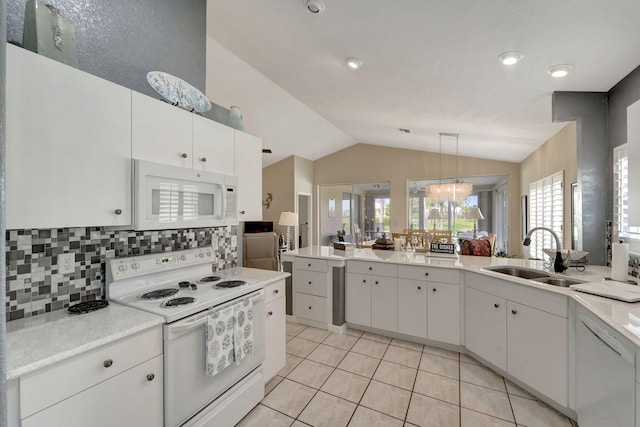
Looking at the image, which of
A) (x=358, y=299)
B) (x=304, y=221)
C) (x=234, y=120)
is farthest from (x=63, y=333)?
(x=304, y=221)

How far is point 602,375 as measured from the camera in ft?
4.71

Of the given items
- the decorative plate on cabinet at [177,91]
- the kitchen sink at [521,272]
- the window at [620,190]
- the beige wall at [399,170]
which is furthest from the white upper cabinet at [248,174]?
the beige wall at [399,170]

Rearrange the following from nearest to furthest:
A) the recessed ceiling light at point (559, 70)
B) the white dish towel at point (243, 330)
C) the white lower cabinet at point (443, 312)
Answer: the white dish towel at point (243, 330) → the recessed ceiling light at point (559, 70) → the white lower cabinet at point (443, 312)

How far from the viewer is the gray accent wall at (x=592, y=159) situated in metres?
2.43

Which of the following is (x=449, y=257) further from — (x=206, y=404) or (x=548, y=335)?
(x=206, y=404)

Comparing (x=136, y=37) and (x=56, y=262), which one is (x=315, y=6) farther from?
(x=56, y=262)

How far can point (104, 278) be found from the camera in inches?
66.5

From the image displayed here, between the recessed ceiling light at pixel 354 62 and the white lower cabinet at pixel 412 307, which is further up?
the recessed ceiling light at pixel 354 62

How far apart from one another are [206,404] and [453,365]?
2078 millimetres

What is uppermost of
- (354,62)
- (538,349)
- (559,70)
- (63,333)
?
(354,62)

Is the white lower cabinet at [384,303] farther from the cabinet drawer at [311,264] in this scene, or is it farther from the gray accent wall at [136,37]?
the gray accent wall at [136,37]

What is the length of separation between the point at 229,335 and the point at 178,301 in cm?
37

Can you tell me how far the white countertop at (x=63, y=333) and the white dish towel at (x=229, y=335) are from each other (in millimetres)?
321

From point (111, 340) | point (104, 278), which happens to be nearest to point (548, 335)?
point (111, 340)
